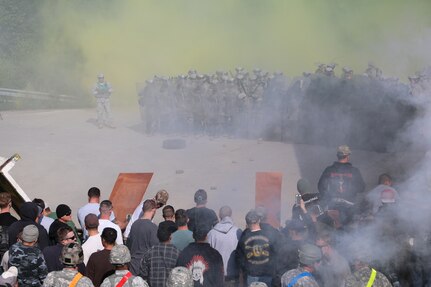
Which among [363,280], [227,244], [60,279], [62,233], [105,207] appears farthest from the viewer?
[105,207]

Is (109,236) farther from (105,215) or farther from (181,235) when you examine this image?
(105,215)

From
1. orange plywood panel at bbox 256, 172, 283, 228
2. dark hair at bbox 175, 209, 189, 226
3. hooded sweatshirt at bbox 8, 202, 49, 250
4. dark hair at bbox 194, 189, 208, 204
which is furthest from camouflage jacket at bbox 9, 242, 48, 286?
orange plywood panel at bbox 256, 172, 283, 228

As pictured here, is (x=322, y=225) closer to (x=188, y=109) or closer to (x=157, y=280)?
(x=157, y=280)

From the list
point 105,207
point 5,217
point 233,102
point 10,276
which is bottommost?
point 10,276

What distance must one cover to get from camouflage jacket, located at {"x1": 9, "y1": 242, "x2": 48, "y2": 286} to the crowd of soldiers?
10.9 m

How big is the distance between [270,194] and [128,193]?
248 centimetres

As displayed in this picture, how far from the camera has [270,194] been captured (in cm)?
1043

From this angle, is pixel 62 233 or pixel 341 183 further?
pixel 341 183

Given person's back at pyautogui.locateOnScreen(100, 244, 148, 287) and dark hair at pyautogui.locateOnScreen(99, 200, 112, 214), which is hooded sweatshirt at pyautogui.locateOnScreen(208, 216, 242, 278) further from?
person's back at pyautogui.locateOnScreen(100, 244, 148, 287)

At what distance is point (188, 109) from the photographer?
60.7ft

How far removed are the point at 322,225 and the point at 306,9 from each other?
22.2 meters

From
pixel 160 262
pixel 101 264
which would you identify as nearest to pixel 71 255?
pixel 101 264

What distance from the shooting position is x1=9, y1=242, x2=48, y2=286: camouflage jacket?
6.23 meters

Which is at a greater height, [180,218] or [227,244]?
[180,218]
